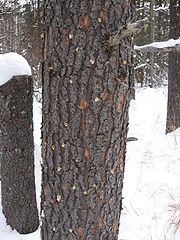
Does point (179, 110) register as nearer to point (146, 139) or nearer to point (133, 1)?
point (146, 139)

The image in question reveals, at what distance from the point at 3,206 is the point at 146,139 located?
2.88 metres

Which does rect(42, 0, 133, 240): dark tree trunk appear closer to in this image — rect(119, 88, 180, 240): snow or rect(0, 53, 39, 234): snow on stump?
rect(119, 88, 180, 240): snow

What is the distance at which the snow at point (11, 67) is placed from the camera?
3.13 meters

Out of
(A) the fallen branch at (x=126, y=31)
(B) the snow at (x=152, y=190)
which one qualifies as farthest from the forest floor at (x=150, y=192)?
(A) the fallen branch at (x=126, y=31)

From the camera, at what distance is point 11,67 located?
3.24 metres

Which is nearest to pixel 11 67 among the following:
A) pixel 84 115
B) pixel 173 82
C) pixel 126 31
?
pixel 84 115

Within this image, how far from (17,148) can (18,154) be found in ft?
0.23

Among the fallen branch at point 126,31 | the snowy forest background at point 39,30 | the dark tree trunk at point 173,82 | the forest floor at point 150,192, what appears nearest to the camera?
the fallen branch at point 126,31

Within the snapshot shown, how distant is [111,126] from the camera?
5.67 feet

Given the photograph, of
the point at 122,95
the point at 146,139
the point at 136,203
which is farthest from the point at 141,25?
the point at 146,139

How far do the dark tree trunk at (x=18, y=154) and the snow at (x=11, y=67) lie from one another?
0.05m

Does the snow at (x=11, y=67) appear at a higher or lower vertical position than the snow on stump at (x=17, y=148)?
→ higher

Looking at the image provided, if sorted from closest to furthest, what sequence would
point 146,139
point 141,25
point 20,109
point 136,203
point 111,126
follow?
point 141,25 → point 111,126 → point 20,109 → point 136,203 → point 146,139

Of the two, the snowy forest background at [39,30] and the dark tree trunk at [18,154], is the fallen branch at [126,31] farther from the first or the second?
the dark tree trunk at [18,154]
